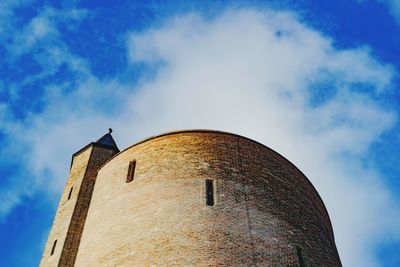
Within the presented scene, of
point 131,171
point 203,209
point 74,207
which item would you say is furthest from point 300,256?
point 74,207

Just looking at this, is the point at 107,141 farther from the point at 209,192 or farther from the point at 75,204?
the point at 209,192

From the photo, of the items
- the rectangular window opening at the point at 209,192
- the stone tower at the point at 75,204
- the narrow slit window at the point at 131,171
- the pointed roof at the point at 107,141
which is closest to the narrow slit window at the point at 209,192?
the rectangular window opening at the point at 209,192

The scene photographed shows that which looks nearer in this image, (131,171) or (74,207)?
(131,171)

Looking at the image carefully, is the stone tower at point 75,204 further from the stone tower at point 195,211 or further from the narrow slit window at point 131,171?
the narrow slit window at point 131,171

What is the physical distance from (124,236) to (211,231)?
101 inches

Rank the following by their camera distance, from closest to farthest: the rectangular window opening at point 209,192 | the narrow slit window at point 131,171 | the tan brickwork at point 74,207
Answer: the rectangular window opening at point 209,192
the narrow slit window at point 131,171
the tan brickwork at point 74,207

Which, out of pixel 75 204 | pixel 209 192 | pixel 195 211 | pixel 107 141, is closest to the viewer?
pixel 195 211

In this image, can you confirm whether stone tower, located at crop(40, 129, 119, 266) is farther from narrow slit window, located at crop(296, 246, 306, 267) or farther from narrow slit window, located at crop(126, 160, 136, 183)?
narrow slit window, located at crop(296, 246, 306, 267)

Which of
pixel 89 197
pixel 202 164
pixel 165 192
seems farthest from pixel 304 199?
pixel 89 197

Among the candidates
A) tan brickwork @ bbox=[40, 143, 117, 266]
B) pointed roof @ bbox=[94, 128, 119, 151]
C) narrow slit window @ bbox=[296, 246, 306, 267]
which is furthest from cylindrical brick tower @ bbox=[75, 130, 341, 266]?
pointed roof @ bbox=[94, 128, 119, 151]

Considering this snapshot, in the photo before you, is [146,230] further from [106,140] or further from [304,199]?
[106,140]

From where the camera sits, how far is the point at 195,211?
1325 centimetres

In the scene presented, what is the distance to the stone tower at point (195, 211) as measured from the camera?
495 inches

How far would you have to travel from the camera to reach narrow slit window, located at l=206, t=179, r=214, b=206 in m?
13.6
